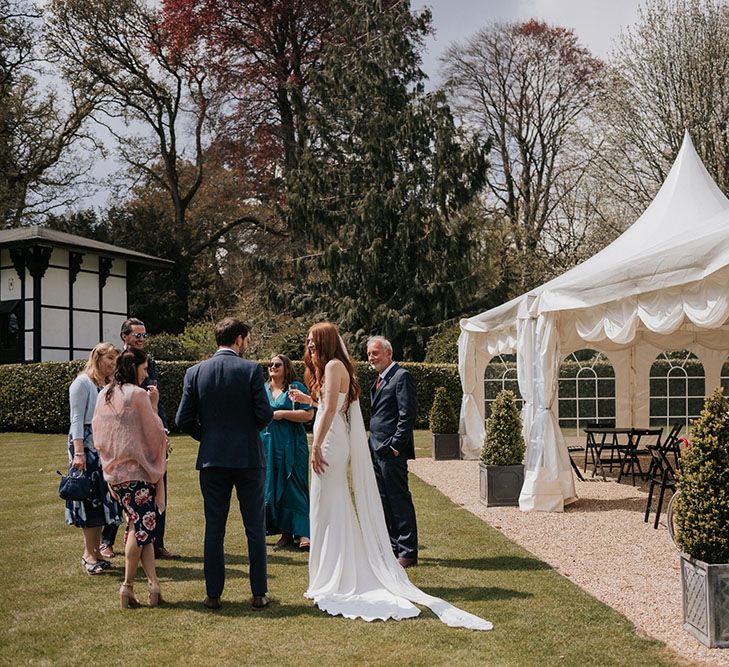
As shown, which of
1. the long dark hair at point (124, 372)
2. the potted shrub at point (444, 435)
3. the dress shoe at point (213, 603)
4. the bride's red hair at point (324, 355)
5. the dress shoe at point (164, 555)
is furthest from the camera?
the potted shrub at point (444, 435)

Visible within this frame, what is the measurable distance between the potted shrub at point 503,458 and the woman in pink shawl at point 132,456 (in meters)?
5.54

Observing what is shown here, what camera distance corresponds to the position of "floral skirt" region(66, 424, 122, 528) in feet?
22.3

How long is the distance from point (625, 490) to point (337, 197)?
19144 mm

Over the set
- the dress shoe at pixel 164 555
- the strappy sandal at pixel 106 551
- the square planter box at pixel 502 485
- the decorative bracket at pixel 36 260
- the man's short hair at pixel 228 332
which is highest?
the decorative bracket at pixel 36 260

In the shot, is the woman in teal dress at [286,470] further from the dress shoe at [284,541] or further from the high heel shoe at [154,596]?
the high heel shoe at [154,596]

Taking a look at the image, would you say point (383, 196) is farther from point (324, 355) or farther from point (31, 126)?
point (324, 355)

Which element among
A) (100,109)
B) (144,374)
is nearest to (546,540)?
(144,374)

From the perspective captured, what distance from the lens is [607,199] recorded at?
2812 centimetres

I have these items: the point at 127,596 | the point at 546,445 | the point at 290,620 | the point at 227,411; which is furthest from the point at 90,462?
the point at 546,445

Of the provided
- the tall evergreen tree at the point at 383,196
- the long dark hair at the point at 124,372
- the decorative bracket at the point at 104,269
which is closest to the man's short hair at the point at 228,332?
the long dark hair at the point at 124,372

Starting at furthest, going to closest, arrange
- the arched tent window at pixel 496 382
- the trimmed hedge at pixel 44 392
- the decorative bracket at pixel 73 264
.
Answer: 1. the decorative bracket at pixel 73 264
2. the arched tent window at pixel 496 382
3. the trimmed hedge at pixel 44 392

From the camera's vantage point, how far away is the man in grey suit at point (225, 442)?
5.65m

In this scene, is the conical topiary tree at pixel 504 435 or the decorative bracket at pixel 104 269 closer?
the conical topiary tree at pixel 504 435

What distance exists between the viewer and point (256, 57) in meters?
33.2
